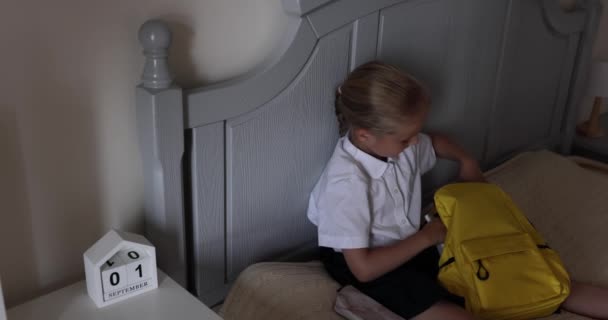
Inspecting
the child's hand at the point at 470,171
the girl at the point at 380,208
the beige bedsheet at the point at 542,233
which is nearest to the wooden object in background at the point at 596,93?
the beige bedsheet at the point at 542,233

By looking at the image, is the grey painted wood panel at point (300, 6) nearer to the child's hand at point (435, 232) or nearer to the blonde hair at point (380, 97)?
the blonde hair at point (380, 97)

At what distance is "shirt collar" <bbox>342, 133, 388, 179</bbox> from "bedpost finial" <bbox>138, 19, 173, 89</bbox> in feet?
1.40

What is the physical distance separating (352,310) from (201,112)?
18.6 inches

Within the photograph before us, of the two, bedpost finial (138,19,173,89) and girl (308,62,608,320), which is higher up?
bedpost finial (138,19,173,89)

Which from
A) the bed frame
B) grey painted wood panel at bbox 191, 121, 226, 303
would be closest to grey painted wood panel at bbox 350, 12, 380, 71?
the bed frame

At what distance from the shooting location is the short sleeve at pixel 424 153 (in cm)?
148

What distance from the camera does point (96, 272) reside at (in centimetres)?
98

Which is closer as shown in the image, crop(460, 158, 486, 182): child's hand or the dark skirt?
the dark skirt

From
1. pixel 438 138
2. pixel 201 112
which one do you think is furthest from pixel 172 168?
pixel 438 138

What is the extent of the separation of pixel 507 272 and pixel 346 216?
34 centimetres

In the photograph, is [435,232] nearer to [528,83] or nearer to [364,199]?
[364,199]

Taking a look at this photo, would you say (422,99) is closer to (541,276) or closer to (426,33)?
(426,33)

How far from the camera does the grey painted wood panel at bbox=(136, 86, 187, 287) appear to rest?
106 centimetres

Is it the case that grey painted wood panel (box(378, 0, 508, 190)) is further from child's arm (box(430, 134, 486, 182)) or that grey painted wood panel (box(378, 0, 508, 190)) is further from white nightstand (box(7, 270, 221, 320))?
white nightstand (box(7, 270, 221, 320))
